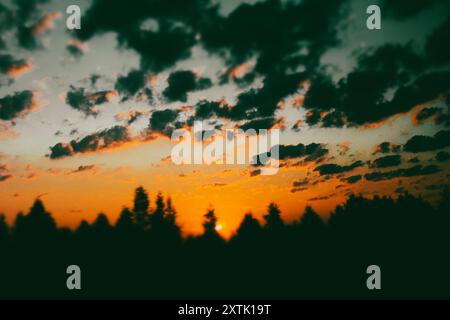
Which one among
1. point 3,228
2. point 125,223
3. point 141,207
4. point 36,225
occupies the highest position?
point 141,207

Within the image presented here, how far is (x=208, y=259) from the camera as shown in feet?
233

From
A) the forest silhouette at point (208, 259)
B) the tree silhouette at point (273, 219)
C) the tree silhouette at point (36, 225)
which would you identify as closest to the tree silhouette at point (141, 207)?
the forest silhouette at point (208, 259)

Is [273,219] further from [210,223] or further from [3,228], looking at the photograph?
[3,228]

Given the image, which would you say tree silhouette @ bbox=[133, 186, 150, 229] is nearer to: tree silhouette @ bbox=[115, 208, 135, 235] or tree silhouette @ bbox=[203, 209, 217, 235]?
tree silhouette @ bbox=[115, 208, 135, 235]

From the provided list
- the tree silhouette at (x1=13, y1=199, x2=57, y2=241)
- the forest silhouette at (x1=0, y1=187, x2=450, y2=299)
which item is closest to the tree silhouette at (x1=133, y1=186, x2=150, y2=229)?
the forest silhouette at (x1=0, y1=187, x2=450, y2=299)

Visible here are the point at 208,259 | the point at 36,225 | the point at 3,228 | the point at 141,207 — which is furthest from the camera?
the point at 3,228

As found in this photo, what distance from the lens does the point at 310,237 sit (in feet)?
275

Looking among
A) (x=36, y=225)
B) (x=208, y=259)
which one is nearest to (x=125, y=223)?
(x=36, y=225)

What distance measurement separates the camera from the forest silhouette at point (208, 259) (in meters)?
55.1

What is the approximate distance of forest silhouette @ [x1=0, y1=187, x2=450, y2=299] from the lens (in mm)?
55062

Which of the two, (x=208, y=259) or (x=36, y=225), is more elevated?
(x=36, y=225)

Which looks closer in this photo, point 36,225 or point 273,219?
point 36,225

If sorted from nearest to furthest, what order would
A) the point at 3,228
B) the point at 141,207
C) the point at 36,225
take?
the point at 36,225, the point at 141,207, the point at 3,228

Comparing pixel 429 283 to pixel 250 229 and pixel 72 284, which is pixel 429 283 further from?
pixel 72 284
